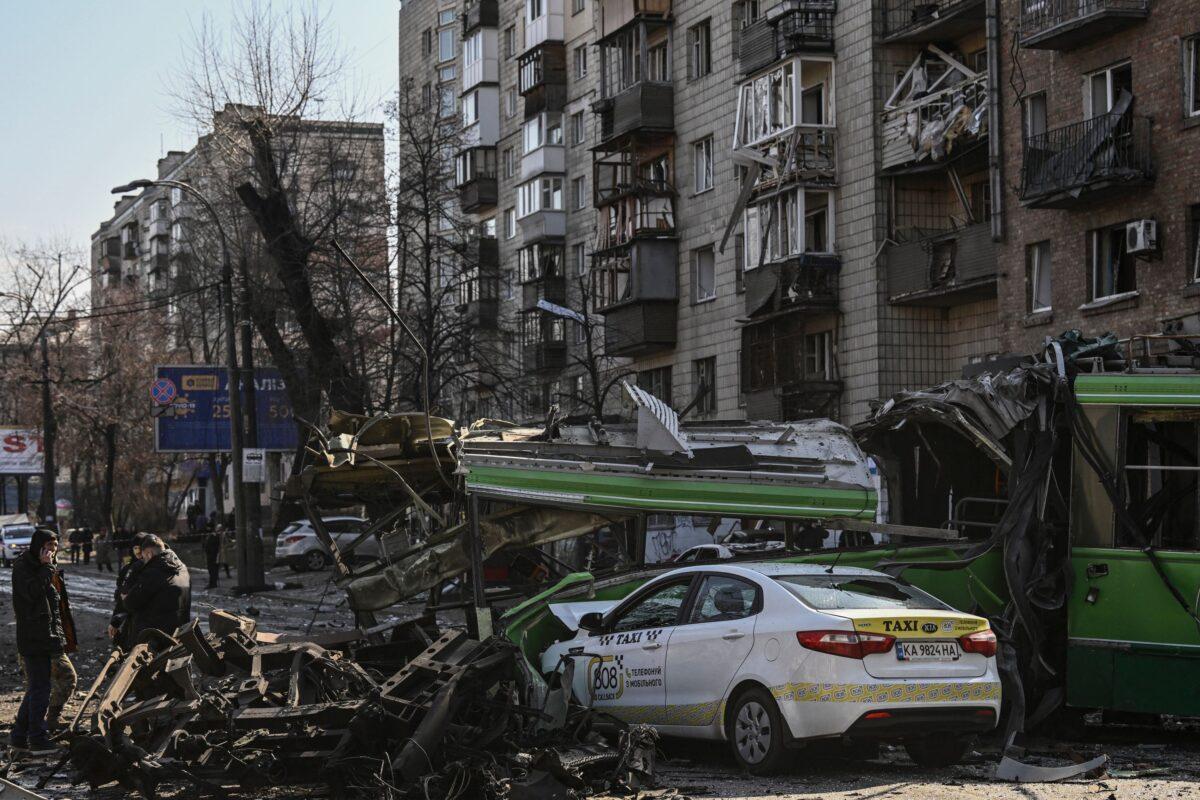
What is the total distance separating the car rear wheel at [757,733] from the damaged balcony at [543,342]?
3890 cm

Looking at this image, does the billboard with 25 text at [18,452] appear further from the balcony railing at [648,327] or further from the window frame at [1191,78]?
the window frame at [1191,78]

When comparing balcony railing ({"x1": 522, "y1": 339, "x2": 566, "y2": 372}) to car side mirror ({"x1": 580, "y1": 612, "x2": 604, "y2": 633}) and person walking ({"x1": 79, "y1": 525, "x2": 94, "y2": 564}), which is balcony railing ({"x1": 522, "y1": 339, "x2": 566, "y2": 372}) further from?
car side mirror ({"x1": 580, "y1": 612, "x2": 604, "y2": 633})

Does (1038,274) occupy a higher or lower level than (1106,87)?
lower

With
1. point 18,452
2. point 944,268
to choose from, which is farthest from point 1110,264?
point 18,452

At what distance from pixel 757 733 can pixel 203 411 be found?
35.3 metres

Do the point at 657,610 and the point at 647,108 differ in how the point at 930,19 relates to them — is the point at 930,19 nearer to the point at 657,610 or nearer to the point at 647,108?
the point at 647,108

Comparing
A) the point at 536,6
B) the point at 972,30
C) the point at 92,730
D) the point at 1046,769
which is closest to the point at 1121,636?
the point at 1046,769

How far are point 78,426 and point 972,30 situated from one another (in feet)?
170

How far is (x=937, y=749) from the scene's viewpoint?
1149 centimetres

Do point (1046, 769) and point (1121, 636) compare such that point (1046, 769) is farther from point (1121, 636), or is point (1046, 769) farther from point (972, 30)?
point (972, 30)

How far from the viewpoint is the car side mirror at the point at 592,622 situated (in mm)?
12406

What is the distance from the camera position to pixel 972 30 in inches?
1351

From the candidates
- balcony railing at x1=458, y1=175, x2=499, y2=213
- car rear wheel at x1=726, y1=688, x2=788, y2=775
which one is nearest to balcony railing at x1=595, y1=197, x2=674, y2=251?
balcony railing at x1=458, y1=175, x2=499, y2=213

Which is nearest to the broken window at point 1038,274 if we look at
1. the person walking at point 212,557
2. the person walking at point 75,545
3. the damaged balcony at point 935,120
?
the damaged balcony at point 935,120
